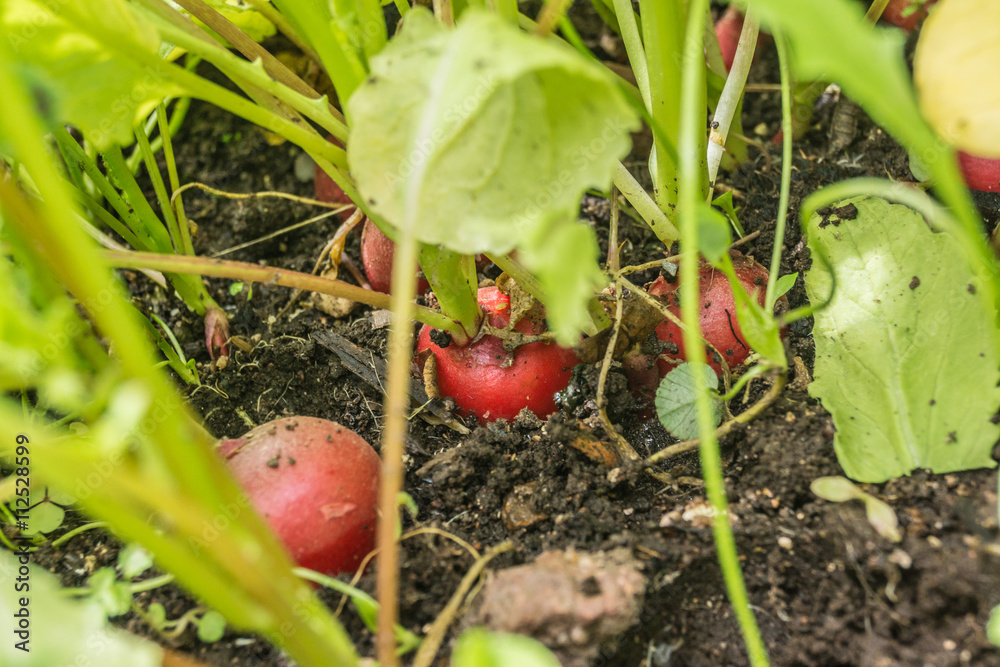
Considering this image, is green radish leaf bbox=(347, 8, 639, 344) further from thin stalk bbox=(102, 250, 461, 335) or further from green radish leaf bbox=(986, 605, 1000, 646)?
green radish leaf bbox=(986, 605, 1000, 646)

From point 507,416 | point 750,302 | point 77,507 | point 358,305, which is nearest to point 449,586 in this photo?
point 507,416

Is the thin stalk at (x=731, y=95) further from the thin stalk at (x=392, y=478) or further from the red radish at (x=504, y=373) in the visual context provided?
the thin stalk at (x=392, y=478)

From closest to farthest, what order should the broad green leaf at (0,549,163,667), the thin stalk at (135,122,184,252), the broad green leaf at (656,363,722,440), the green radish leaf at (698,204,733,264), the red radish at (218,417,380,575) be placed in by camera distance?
1. the broad green leaf at (0,549,163,667)
2. the green radish leaf at (698,204,733,264)
3. the red radish at (218,417,380,575)
4. the broad green leaf at (656,363,722,440)
5. the thin stalk at (135,122,184,252)

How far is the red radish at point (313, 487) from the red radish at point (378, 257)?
461 millimetres

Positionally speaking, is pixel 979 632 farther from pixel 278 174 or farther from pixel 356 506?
pixel 278 174

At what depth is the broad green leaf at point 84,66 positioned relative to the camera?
69 cm

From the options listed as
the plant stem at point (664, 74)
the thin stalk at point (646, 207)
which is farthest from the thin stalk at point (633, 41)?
the thin stalk at point (646, 207)

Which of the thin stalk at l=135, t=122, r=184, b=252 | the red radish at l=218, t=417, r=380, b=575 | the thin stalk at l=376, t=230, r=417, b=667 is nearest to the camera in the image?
the thin stalk at l=376, t=230, r=417, b=667

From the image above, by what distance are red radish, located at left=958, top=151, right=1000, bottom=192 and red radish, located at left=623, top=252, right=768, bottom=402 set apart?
1.22ft

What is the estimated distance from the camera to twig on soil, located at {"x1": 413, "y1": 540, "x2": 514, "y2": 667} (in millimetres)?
696

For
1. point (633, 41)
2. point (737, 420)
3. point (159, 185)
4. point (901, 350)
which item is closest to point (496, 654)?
point (737, 420)

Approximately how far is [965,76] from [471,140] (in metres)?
0.51

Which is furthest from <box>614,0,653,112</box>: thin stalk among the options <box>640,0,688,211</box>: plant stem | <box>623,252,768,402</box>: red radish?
<box>623,252,768,402</box>: red radish

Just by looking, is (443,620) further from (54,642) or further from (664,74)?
(664,74)
